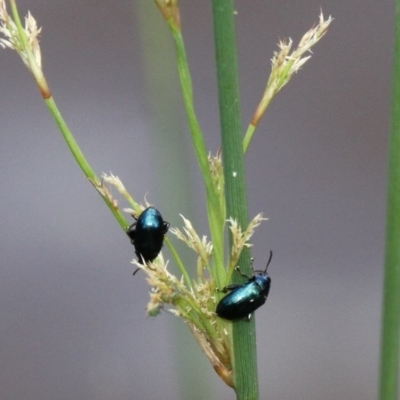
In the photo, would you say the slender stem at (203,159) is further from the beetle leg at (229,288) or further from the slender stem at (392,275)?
the slender stem at (392,275)

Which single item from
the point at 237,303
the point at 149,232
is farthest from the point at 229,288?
the point at 149,232

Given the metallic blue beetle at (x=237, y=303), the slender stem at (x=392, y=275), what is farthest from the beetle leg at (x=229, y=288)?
the slender stem at (x=392, y=275)

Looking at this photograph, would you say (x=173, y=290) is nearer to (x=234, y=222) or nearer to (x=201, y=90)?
(x=234, y=222)

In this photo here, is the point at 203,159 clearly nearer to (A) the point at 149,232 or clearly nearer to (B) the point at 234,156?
(B) the point at 234,156

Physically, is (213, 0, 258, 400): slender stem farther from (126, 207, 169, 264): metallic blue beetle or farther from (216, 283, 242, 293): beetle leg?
(126, 207, 169, 264): metallic blue beetle

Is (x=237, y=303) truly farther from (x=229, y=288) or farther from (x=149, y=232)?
(x=149, y=232)

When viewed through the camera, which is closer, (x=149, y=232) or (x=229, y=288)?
(x=229, y=288)

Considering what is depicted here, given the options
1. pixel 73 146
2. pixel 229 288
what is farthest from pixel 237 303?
pixel 73 146
